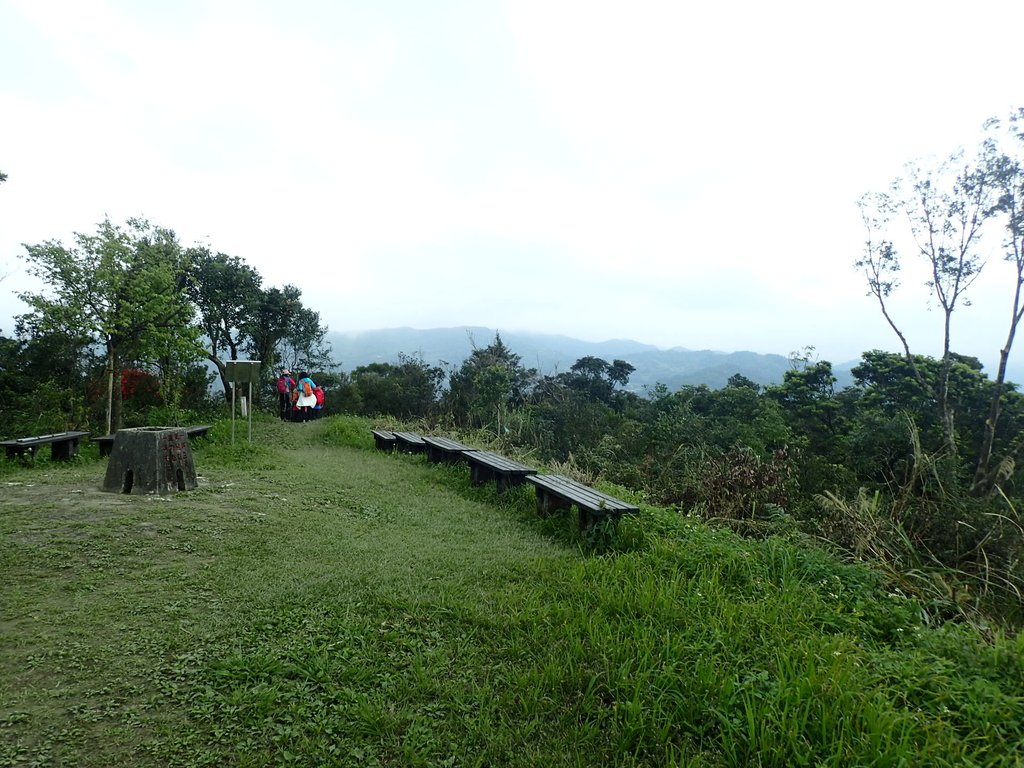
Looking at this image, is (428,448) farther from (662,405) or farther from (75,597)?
(662,405)

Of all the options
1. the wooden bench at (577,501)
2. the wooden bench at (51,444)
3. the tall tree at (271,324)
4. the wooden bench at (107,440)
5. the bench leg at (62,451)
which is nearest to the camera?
the wooden bench at (577,501)

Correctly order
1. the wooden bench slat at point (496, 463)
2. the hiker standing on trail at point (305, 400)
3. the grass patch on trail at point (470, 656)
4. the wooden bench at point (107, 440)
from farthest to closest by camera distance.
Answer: the hiker standing on trail at point (305, 400)
the wooden bench at point (107, 440)
the wooden bench slat at point (496, 463)
the grass patch on trail at point (470, 656)

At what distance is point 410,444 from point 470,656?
6.77 meters

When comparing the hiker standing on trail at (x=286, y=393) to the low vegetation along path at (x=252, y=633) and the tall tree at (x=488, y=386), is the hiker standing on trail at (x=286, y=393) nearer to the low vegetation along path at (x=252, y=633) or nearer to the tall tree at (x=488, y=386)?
the tall tree at (x=488, y=386)

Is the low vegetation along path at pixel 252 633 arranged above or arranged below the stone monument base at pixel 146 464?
below

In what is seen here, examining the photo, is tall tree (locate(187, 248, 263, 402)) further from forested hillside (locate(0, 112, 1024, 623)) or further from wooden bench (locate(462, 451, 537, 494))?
wooden bench (locate(462, 451, 537, 494))

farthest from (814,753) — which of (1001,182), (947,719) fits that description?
(1001,182)

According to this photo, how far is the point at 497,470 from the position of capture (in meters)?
6.16

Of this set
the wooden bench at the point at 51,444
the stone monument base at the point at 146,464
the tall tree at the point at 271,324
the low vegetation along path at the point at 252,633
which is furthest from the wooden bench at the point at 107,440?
the tall tree at the point at 271,324

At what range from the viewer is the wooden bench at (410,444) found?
8.90 metres

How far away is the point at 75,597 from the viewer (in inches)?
121

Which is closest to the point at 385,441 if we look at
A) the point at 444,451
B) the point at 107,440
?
the point at 444,451

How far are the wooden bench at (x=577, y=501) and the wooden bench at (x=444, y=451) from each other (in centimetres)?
209

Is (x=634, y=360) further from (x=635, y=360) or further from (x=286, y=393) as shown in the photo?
(x=286, y=393)
